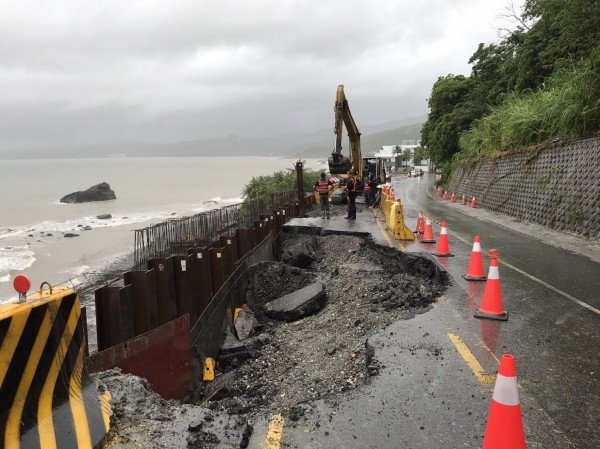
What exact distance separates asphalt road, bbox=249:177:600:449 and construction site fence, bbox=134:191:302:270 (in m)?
6.59

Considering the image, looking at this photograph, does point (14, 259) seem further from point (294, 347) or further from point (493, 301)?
point (493, 301)

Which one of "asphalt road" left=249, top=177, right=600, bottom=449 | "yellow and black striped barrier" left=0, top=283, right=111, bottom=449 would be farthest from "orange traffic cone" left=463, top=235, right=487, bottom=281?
"yellow and black striped barrier" left=0, top=283, right=111, bottom=449

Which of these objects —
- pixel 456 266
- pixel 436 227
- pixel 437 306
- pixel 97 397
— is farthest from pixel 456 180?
pixel 97 397

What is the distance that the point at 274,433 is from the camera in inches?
134

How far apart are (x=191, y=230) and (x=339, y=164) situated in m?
10.6

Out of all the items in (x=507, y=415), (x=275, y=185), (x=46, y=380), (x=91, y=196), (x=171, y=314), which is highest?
(x=46, y=380)

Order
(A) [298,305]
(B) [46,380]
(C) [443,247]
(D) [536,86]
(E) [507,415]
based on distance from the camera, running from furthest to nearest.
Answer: (D) [536,86] → (C) [443,247] → (A) [298,305] → (B) [46,380] → (E) [507,415]

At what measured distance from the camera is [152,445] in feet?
10.1

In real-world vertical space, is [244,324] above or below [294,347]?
below

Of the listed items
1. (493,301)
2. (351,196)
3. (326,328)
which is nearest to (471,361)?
(493,301)

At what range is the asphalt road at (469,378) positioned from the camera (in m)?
3.35

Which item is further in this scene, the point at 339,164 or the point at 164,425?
the point at 339,164

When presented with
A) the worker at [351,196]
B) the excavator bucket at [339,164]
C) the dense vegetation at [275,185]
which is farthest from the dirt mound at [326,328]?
the dense vegetation at [275,185]

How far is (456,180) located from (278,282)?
24.9 meters
